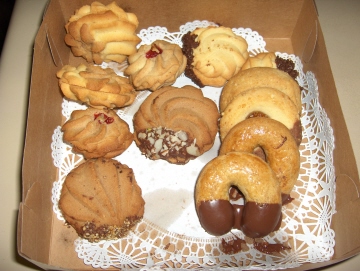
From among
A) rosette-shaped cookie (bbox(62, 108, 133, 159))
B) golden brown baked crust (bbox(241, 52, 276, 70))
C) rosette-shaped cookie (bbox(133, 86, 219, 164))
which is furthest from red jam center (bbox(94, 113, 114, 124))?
golden brown baked crust (bbox(241, 52, 276, 70))

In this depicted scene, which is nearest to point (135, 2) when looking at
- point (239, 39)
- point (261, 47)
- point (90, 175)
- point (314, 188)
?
point (239, 39)

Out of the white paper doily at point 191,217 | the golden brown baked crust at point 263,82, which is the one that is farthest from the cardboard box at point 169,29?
the golden brown baked crust at point 263,82

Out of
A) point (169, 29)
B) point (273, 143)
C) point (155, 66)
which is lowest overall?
point (273, 143)

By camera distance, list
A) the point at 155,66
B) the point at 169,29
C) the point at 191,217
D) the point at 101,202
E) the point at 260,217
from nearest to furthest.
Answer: the point at 260,217 < the point at 101,202 < the point at 191,217 < the point at 155,66 < the point at 169,29

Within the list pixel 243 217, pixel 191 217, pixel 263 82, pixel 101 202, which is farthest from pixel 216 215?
pixel 263 82

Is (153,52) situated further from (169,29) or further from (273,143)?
(273,143)

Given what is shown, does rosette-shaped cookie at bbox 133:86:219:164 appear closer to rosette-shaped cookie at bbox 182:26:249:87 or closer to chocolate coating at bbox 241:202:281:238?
rosette-shaped cookie at bbox 182:26:249:87

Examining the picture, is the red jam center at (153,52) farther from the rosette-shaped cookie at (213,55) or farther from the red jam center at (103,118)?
the red jam center at (103,118)
